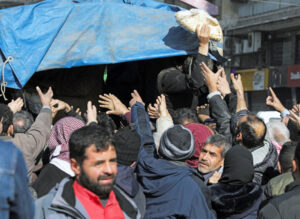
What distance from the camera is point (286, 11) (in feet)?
59.0

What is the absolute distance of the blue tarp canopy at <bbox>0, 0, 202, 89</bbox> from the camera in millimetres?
3994

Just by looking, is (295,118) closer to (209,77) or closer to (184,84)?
(209,77)

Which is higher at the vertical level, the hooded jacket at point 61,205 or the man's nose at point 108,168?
the man's nose at point 108,168

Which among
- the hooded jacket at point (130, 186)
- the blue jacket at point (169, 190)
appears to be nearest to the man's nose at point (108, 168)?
the hooded jacket at point (130, 186)

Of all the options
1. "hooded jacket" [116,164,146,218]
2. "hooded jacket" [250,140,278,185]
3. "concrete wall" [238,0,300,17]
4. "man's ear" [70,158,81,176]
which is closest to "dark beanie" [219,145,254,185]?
"hooded jacket" [250,140,278,185]

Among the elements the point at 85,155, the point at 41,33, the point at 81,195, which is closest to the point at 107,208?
the point at 81,195

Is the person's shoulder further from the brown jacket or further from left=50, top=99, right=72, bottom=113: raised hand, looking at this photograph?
left=50, top=99, right=72, bottom=113: raised hand

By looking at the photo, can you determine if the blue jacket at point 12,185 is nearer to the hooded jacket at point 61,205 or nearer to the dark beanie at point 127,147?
the hooded jacket at point 61,205

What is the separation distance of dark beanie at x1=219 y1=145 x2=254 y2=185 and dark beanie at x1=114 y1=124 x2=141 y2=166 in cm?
62

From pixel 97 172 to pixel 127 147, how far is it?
69 centimetres

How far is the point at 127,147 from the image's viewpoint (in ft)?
8.95

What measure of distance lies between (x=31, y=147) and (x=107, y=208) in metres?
0.94

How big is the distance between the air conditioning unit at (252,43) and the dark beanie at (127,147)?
18.2 metres

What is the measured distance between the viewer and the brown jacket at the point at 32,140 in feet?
9.03
